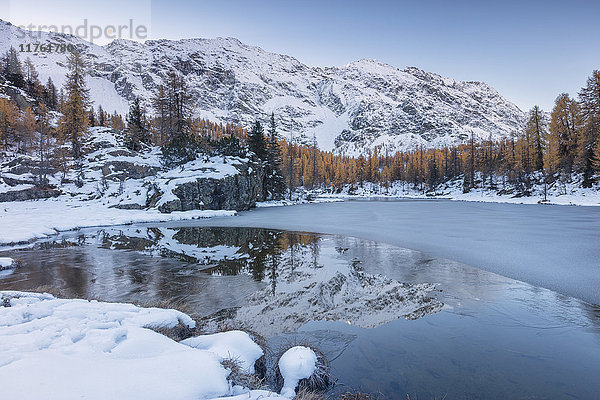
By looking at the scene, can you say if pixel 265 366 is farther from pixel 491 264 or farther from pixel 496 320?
pixel 491 264

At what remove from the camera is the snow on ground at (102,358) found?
8.30 feet

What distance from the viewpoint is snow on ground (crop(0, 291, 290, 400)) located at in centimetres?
253

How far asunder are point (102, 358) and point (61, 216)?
27.3 meters

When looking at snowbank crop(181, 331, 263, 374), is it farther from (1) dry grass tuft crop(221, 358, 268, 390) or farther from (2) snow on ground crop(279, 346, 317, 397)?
(2) snow on ground crop(279, 346, 317, 397)

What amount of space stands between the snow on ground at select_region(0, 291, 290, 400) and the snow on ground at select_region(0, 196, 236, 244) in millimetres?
16604

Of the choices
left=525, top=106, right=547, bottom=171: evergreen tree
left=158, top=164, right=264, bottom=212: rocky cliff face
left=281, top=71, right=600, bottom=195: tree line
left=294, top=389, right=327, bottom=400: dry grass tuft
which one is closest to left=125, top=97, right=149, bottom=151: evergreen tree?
left=158, top=164, right=264, bottom=212: rocky cliff face

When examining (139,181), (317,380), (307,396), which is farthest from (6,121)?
(307,396)

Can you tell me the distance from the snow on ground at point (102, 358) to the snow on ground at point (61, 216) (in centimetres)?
1660

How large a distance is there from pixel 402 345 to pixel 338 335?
1.31 meters

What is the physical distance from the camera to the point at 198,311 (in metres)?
6.73

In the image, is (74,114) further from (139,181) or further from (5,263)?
(5,263)

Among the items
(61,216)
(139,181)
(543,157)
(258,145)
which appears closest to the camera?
(61,216)

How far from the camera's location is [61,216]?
76.2 feet

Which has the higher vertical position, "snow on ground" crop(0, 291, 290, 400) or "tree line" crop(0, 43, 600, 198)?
"tree line" crop(0, 43, 600, 198)
